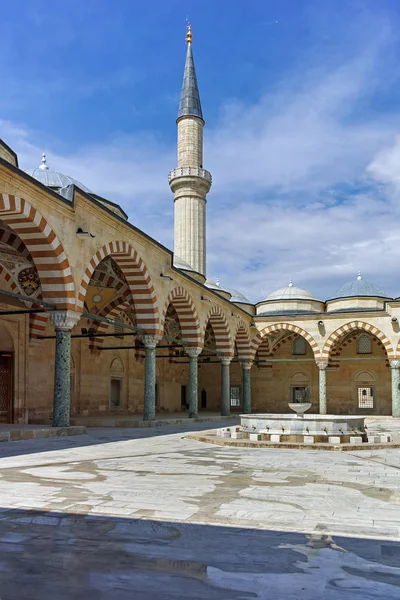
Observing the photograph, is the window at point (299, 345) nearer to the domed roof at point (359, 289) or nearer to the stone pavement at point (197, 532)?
the domed roof at point (359, 289)

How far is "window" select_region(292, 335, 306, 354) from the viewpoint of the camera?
99.3 ft

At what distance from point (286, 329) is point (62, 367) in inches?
659

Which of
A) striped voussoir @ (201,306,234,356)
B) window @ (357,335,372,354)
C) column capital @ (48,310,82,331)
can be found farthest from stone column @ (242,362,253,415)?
column capital @ (48,310,82,331)

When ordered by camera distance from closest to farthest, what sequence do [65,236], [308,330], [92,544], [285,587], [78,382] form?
[285,587] < [92,544] < [65,236] < [78,382] < [308,330]

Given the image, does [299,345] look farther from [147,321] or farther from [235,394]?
[147,321]

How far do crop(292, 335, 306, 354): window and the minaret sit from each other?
19.2 ft

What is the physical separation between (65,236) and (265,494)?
796 centimetres

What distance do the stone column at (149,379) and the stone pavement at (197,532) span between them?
8.62 m

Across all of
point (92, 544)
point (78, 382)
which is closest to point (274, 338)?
point (78, 382)

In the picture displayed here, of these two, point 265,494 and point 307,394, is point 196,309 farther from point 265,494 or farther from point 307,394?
point 265,494

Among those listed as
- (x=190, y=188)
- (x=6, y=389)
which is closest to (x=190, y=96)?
(x=190, y=188)

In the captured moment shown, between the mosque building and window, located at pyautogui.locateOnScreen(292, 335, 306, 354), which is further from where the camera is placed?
window, located at pyautogui.locateOnScreen(292, 335, 306, 354)

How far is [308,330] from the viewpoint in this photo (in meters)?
26.6

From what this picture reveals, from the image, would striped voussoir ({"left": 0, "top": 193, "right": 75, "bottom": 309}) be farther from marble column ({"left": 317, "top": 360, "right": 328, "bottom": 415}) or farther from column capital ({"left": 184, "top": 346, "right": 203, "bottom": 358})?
marble column ({"left": 317, "top": 360, "right": 328, "bottom": 415})
